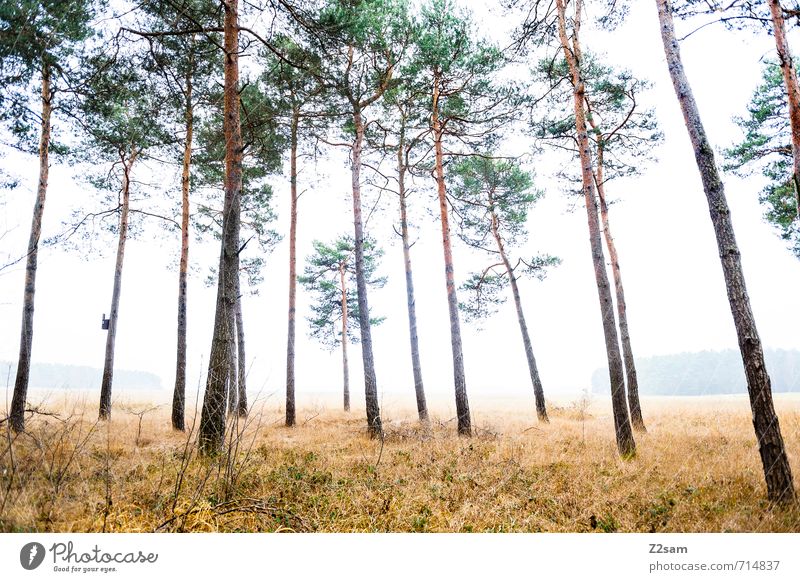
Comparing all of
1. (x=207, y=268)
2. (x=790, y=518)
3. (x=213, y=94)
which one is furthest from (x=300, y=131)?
(x=790, y=518)

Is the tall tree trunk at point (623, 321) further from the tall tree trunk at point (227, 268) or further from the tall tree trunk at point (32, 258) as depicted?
the tall tree trunk at point (32, 258)

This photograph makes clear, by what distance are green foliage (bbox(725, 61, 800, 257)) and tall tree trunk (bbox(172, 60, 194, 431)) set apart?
9.12m

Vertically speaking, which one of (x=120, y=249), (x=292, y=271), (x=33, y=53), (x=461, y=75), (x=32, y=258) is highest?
(x=461, y=75)

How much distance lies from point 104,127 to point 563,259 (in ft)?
33.5

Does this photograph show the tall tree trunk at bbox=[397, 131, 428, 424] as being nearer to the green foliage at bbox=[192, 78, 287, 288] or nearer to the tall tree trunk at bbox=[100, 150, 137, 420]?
the green foliage at bbox=[192, 78, 287, 288]

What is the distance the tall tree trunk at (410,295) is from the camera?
30.0 ft

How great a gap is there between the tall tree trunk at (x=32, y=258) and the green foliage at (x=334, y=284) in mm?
9935

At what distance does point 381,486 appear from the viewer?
3199mm

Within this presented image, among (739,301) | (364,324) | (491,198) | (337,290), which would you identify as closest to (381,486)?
(739,301)

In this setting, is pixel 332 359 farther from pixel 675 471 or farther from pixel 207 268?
pixel 675 471

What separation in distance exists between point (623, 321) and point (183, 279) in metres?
9.73

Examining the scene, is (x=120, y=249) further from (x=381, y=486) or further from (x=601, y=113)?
(x=601, y=113)

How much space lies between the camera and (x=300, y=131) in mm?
8242

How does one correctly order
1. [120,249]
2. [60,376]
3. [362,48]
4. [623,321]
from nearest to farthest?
[60,376] < [120,249] < [362,48] < [623,321]
